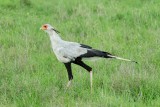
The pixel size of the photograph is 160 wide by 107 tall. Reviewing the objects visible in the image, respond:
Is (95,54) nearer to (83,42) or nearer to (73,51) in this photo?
(73,51)

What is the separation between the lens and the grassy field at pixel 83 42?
444 cm

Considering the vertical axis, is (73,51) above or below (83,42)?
above

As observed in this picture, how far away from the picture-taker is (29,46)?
666 centimetres

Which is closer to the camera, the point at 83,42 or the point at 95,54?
the point at 95,54

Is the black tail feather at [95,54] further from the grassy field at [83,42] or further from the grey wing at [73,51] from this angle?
the grassy field at [83,42]

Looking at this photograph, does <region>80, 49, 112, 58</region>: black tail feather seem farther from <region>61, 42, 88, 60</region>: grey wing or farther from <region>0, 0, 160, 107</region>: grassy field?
<region>0, 0, 160, 107</region>: grassy field

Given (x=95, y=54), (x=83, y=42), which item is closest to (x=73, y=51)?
(x=95, y=54)

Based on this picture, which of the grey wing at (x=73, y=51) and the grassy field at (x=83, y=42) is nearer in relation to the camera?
the grassy field at (x=83, y=42)

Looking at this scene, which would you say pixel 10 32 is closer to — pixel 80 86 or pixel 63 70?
pixel 63 70

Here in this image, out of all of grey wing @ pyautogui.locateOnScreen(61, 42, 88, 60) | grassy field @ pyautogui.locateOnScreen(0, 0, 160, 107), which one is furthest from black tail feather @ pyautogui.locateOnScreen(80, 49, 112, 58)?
grassy field @ pyautogui.locateOnScreen(0, 0, 160, 107)

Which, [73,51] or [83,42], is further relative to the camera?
[83,42]

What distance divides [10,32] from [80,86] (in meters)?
3.04

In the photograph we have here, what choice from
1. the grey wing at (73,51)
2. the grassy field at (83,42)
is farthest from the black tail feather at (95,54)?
the grassy field at (83,42)

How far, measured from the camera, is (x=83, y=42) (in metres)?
6.98
